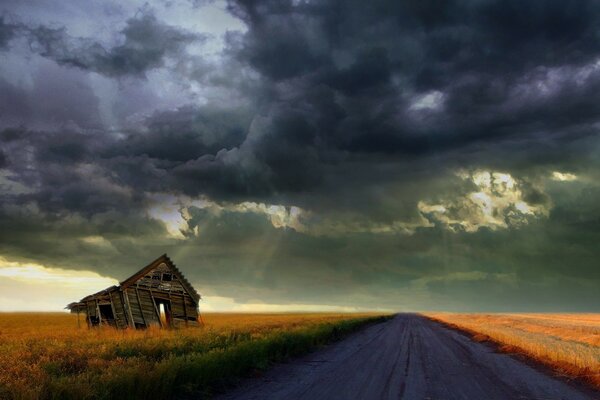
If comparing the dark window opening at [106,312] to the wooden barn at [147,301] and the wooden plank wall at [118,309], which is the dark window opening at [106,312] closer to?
the wooden barn at [147,301]

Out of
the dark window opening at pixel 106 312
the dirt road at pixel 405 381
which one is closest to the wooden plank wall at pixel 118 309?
the dark window opening at pixel 106 312

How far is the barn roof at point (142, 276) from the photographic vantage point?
37219 millimetres

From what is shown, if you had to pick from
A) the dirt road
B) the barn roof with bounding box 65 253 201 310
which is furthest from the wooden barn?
the dirt road

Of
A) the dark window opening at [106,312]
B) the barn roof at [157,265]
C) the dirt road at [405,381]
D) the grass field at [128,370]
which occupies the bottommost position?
the dirt road at [405,381]

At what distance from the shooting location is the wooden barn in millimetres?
37344

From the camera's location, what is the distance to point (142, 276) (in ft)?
125

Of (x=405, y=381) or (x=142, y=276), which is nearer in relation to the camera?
(x=405, y=381)

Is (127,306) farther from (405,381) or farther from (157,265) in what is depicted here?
(405,381)

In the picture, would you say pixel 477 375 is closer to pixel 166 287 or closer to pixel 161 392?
pixel 161 392

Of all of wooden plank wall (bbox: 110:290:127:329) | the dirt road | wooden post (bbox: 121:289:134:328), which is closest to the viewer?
the dirt road

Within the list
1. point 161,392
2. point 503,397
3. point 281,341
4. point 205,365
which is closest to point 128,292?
point 281,341

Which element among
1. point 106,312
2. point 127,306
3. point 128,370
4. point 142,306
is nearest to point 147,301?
point 142,306

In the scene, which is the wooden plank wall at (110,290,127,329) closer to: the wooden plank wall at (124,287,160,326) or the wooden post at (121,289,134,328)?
the wooden post at (121,289,134,328)

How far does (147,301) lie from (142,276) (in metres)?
2.07
